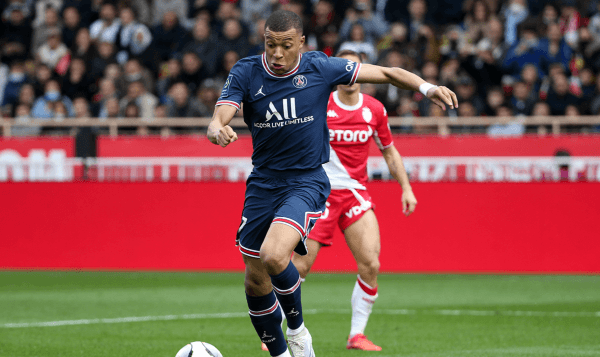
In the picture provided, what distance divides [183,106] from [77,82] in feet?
8.93

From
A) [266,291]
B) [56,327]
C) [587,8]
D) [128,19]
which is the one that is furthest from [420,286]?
[128,19]

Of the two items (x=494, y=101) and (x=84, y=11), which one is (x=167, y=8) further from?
(x=494, y=101)

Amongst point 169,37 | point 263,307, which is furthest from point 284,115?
point 169,37

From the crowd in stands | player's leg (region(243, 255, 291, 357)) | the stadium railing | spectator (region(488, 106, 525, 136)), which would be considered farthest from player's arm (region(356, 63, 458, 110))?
spectator (region(488, 106, 525, 136))

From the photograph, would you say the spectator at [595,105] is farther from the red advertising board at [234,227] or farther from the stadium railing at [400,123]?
the red advertising board at [234,227]

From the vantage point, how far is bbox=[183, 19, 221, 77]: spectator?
16212 millimetres

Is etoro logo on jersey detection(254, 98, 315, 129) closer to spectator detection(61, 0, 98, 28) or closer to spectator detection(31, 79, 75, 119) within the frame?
spectator detection(31, 79, 75, 119)

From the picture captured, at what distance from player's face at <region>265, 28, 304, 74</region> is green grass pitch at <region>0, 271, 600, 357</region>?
249 cm

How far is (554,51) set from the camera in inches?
600

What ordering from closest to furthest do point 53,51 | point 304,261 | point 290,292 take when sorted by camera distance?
point 290,292 → point 304,261 → point 53,51

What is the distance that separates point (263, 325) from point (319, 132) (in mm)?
1361

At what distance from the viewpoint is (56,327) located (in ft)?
26.9

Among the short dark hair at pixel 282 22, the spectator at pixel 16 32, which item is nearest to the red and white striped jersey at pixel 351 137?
the short dark hair at pixel 282 22

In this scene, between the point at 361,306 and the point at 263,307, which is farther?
the point at 361,306
